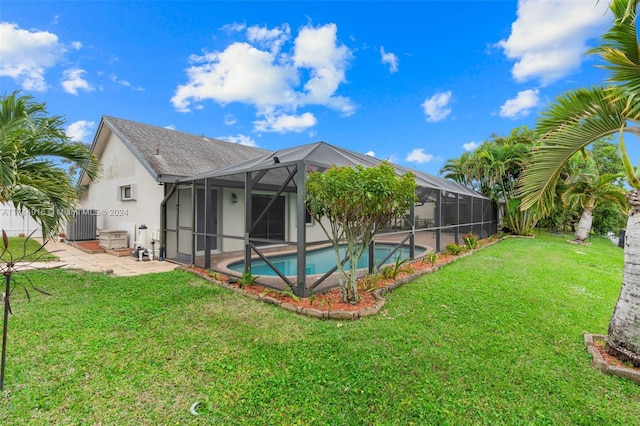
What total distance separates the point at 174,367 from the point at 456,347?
311cm

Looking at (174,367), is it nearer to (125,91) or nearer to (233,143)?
(233,143)

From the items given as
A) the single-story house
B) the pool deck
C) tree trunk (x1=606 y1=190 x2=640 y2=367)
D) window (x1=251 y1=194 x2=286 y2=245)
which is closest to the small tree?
the single-story house

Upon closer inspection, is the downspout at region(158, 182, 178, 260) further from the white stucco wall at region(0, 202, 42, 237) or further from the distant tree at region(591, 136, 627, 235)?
the distant tree at region(591, 136, 627, 235)

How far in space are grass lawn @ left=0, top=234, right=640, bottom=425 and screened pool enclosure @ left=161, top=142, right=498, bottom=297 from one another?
149 centimetres

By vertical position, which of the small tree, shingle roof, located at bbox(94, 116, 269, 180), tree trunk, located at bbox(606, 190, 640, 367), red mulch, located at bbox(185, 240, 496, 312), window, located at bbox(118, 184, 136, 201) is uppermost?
shingle roof, located at bbox(94, 116, 269, 180)

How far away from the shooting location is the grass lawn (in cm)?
241

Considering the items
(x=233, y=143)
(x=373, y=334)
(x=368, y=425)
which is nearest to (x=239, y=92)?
(x=233, y=143)

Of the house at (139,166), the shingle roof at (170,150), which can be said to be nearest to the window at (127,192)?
the house at (139,166)

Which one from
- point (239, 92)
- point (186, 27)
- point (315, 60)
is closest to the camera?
point (186, 27)

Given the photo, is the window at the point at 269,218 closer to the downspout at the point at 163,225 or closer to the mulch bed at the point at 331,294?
the downspout at the point at 163,225

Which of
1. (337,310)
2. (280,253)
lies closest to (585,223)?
(280,253)

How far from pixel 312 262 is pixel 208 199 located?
418 cm

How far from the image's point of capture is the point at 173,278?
650 cm

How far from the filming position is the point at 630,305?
309 cm
